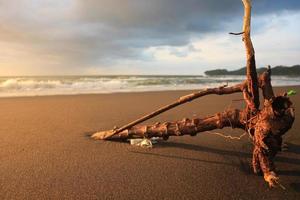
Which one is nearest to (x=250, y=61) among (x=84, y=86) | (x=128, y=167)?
(x=128, y=167)

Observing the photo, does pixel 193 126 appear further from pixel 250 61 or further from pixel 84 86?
pixel 84 86

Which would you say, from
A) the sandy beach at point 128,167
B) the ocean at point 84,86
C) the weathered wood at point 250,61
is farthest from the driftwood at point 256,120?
the ocean at point 84,86

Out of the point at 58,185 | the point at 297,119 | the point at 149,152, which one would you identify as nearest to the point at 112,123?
the point at 149,152

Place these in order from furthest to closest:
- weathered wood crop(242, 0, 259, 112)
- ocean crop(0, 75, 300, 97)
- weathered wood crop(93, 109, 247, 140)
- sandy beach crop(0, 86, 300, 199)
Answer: ocean crop(0, 75, 300, 97) < weathered wood crop(93, 109, 247, 140) < weathered wood crop(242, 0, 259, 112) < sandy beach crop(0, 86, 300, 199)

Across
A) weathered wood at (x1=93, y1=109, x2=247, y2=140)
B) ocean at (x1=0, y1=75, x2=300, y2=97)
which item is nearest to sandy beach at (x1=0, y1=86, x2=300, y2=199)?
weathered wood at (x1=93, y1=109, x2=247, y2=140)

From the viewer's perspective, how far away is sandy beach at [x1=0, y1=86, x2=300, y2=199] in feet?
9.36

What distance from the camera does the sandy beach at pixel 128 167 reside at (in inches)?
112

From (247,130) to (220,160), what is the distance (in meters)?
0.57

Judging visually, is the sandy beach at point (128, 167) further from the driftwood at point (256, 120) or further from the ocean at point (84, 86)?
the ocean at point (84, 86)

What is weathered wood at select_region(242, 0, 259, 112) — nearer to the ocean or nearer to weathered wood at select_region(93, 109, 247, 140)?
weathered wood at select_region(93, 109, 247, 140)

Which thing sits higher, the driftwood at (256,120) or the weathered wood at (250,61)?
the weathered wood at (250,61)

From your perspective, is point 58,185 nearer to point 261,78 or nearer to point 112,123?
point 261,78

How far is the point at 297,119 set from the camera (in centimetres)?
628

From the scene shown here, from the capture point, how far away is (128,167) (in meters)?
3.54
